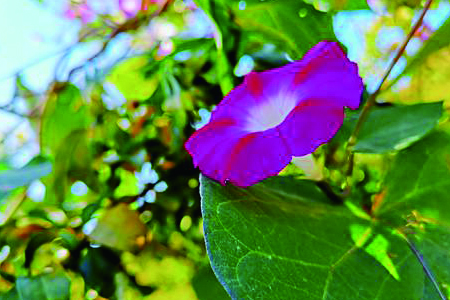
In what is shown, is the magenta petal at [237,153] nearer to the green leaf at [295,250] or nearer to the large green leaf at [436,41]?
the green leaf at [295,250]

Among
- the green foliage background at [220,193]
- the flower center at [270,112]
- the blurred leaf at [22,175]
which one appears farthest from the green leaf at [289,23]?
the blurred leaf at [22,175]

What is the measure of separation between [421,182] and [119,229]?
0.26 metres

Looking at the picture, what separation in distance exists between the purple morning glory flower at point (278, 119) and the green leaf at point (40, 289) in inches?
7.1

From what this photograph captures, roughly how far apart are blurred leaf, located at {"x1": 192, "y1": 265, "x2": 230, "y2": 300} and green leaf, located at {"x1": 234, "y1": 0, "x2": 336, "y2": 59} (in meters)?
0.19

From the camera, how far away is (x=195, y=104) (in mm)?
515

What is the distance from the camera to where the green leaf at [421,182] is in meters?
0.41

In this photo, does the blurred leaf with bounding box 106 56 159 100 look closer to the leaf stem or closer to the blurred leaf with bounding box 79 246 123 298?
the blurred leaf with bounding box 79 246 123 298

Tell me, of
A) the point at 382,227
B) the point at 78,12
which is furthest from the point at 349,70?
the point at 78,12

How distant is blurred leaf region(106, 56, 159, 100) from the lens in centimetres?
59

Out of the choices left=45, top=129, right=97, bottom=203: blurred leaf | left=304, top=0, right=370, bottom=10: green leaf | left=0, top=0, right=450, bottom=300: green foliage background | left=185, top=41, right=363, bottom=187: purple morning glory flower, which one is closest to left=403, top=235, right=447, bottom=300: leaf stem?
left=0, top=0, right=450, bottom=300: green foliage background

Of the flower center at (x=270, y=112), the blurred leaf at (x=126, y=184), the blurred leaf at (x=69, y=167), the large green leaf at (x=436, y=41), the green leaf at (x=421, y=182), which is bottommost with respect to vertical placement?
the blurred leaf at (x=126, y=184)

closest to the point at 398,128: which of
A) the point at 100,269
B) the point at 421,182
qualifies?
the point at 421,182

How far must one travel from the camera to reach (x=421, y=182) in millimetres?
433

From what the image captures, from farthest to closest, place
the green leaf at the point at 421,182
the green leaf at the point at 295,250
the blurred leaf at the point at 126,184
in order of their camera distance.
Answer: the blurred leaf at the point at 126,184, the green leaf at the point at 421,182, the green leaf at the point at 295,250
